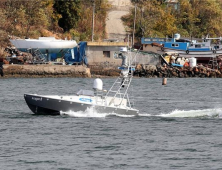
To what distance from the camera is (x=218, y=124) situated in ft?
140

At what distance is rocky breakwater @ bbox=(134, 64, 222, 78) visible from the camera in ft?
303

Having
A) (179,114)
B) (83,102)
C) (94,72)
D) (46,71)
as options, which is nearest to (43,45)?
(46,71)

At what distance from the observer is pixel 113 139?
36.7 m

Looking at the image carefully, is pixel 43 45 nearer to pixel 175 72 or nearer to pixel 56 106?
pixel 175 72

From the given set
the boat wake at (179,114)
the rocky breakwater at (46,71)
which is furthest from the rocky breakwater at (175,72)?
the boat wake at (179,114)

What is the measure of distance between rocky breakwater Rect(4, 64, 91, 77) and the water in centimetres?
2742

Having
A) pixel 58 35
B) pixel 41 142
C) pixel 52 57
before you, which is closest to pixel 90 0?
pixel 58 35

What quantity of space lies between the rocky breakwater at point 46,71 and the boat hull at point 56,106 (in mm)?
39904

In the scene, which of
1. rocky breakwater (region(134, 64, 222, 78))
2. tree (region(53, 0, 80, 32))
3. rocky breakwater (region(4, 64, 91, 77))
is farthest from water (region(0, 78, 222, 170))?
tree (region(53, 0, 80, 32))

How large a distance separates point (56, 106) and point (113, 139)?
743 cm

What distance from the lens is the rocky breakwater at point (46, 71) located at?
83500 millimetres

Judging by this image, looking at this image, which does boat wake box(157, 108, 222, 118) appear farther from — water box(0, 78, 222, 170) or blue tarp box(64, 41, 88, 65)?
blue tarp box(64, 41, 88, 65)

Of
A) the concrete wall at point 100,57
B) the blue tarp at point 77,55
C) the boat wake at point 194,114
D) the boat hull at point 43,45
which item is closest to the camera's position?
the boat wake at point 194,114

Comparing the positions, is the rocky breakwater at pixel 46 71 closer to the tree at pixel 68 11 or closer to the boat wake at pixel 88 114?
the tree at pixel 68 11
